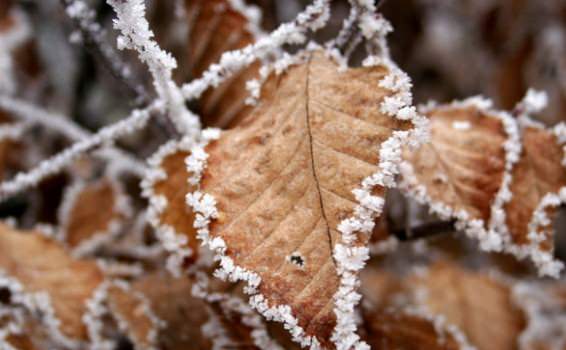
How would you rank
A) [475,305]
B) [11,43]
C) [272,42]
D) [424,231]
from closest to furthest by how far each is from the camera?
[272,42]
[424,231]
[475,305]
[11,43]

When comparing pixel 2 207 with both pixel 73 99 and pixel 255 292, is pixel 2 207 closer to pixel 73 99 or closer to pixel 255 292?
pixel 73 99

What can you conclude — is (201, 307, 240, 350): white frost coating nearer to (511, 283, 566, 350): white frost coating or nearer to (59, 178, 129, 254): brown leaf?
(59, 178, 129, 254): brown leaf

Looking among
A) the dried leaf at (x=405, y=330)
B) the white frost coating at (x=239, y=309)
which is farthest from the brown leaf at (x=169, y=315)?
the dried leaf at (x=405, y=330)

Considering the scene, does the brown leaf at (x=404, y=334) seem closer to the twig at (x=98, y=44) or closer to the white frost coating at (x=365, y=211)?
the white frost coating at (x=365, y=211)

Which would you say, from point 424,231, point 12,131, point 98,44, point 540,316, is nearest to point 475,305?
point 540,316

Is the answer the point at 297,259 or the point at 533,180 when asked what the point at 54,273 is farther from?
the point at 533,180
